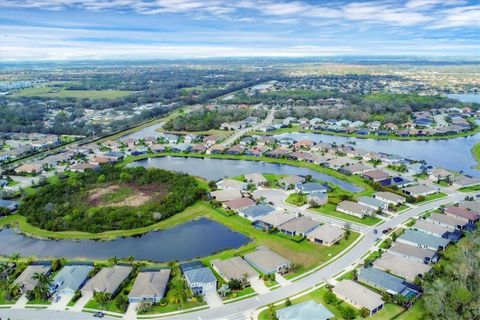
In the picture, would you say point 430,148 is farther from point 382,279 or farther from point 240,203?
point 382,279

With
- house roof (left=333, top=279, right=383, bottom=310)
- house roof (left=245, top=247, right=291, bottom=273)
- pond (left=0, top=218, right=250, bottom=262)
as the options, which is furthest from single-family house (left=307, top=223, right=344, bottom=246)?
house roof (left=333, top=279, right=383, bottom=310)

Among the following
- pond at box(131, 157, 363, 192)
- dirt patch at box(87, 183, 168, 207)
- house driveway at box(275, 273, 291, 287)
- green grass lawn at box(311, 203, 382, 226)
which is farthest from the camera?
pond at box(131, 157, 363, 192)

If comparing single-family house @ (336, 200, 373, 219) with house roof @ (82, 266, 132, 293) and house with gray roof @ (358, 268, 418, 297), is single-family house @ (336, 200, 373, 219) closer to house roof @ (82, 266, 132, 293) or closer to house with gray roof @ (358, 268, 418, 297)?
house with gray roof @ (358, 268, 418, 297)

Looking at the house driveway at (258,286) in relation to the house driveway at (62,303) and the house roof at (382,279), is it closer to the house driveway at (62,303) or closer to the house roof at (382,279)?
the house roof at (382,279)

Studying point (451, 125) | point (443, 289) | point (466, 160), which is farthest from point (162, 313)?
point (451, 125)

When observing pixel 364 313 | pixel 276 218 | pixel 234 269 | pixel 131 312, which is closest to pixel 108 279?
pixel 131 312

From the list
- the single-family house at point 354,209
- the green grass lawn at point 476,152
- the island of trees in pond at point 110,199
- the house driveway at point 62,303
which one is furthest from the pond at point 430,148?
the house driveway at point 62,303

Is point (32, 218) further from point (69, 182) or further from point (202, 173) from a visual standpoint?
point (202, 173)
